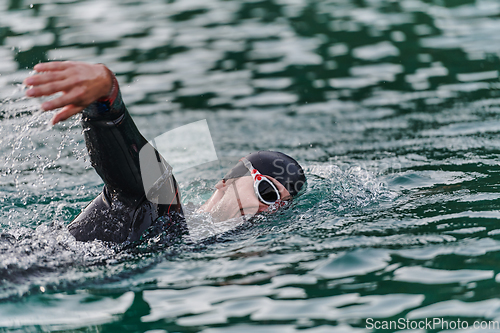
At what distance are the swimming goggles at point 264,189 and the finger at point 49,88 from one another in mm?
2023

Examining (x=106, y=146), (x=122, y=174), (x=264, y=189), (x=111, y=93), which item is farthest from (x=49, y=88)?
(x=264, y=189)

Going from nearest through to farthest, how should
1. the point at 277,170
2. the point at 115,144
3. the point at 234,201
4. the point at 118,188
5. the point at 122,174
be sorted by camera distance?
1. the point at 115,144
2. the point at 122,174
3. the point at 118,188
4. the point at 234,201
5. the point at 277,170

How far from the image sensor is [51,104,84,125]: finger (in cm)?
299

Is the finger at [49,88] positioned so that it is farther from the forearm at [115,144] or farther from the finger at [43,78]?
the forearm at [115,144]

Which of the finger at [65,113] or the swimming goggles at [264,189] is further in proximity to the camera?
the swimming goggles at [264,189]

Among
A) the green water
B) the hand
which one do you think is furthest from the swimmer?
the green water

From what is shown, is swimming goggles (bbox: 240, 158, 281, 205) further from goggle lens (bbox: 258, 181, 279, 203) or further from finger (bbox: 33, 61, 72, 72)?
finger (bbox: 33, 61, 72, 72)

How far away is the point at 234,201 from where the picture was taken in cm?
459

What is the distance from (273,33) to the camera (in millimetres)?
11352

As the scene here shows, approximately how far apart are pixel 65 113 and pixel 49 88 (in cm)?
17

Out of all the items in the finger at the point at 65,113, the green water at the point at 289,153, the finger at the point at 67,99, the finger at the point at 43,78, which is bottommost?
the green water at the point at 289,153

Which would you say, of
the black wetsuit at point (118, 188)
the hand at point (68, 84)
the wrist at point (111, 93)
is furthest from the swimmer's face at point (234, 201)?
the hand at point (68, 84)

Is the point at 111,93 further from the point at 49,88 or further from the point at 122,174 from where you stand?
the point at 122,174

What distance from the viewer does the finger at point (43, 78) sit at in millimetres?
2979
